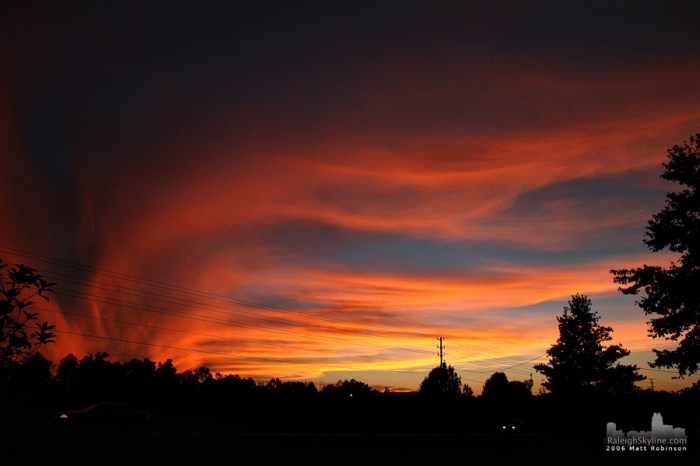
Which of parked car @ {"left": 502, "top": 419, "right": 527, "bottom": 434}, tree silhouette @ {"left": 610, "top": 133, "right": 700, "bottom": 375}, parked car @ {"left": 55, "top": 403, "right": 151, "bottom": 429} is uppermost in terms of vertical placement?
tree silhouette @ {"left": 610, "top": 133, "right": 700, "bottom": 375}

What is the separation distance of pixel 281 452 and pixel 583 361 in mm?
55056

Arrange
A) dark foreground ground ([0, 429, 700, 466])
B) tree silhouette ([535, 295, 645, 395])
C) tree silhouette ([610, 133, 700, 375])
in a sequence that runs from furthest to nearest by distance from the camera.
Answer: tree silhouette ([535, 295, 645, 395]) < tree silhouette ([610, 133, 700, 375]) < dark foreground ground ([0, 429, 700, 466])

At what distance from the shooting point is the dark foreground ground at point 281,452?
18570 millimetres

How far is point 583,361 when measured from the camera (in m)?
69.0

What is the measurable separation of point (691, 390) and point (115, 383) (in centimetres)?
13121

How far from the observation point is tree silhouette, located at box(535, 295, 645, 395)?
67.6m

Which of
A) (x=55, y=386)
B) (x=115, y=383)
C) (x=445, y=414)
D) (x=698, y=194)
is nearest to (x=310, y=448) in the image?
(x=55, y=386)

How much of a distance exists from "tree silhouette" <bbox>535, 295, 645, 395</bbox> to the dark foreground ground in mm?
39886

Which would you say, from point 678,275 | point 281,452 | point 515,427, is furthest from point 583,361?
point 281,452

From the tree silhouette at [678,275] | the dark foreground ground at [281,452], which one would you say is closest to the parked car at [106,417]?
the dark foreground ground at [281,452]

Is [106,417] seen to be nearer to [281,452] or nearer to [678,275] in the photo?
[281,452]

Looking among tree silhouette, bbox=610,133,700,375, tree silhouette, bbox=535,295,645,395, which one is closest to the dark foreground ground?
tree silhouette, bbox=610,133,700,375

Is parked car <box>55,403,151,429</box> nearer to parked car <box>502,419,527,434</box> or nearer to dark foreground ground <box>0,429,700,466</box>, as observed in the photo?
dark foreground ground <box>0,429,700,466</box>

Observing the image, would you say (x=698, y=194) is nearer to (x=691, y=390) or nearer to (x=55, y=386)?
(x=691, y=390)
